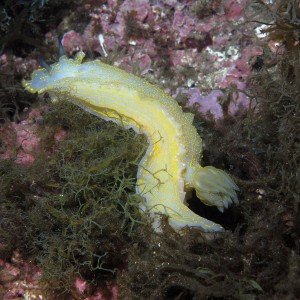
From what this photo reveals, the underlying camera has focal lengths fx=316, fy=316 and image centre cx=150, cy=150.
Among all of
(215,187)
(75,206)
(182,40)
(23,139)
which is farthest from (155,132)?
(182,40)

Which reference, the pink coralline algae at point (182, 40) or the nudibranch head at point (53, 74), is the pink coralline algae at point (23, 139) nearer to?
the nudibranch head at point (53, 74)

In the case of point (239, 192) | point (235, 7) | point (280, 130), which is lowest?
point (239, 192)

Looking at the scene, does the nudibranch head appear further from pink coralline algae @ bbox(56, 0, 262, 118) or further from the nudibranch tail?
the nudibranch tail

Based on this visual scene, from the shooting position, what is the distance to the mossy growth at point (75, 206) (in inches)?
121

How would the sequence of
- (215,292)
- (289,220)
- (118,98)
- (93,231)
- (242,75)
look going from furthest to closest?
(242,75), (118,98), (93,231), (289,220), (215,292)

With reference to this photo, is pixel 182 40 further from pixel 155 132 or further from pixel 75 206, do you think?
pixel 75 206

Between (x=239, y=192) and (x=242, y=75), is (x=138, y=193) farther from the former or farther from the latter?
(x=242, y=75)

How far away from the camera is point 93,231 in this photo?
10.1 feet

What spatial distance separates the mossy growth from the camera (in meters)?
3.07

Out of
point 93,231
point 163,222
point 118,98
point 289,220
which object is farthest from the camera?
point 118,98

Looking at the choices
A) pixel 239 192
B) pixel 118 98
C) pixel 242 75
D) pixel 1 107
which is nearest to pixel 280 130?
pixel 239 192

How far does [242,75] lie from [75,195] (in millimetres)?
2672

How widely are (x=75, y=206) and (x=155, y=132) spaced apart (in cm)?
116

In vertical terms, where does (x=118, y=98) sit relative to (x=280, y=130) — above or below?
below
